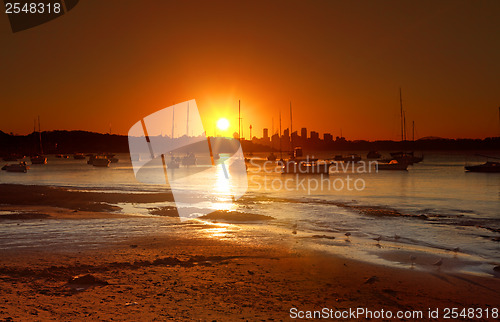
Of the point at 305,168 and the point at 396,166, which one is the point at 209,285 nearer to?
the point at 305,168

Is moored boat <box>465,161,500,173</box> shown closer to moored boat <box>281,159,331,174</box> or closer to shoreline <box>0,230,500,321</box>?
moored boat <box>281,159,331,174</box>

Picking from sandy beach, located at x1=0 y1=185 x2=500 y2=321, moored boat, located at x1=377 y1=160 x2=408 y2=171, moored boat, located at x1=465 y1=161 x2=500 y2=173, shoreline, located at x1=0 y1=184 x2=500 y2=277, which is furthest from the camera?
moored boat, located at x1=377 y1=160 x2=408 y2=171

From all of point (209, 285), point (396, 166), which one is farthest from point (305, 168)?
point (209, 285)

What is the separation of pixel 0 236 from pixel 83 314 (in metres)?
11.0

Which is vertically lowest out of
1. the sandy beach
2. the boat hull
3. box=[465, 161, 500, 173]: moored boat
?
box=[465, 161, 500, 173]: moored boat

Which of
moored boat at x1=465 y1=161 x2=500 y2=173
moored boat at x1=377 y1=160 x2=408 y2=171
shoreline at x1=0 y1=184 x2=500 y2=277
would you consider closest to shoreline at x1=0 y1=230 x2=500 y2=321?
shoreline at x1=0 y1=184 x2=500 y2=277

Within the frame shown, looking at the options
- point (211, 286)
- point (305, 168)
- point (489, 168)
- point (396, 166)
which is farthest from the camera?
point (396, 166)

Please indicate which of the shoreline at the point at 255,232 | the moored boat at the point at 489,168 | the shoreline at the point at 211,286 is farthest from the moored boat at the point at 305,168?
the shoreline at the point at 211,286

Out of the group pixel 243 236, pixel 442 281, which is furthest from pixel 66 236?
pixel 442 281

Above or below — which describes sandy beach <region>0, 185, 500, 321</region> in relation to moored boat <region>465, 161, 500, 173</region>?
above

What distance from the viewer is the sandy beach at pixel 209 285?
8562mm

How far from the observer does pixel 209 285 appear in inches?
404

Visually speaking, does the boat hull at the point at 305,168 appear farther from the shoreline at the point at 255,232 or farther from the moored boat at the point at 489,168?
the shoreline at the point at 255,232

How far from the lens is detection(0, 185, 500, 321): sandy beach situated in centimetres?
856
